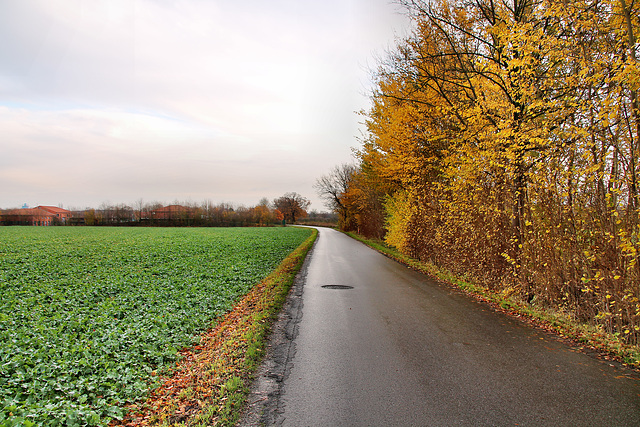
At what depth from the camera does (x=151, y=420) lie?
3.23 metres

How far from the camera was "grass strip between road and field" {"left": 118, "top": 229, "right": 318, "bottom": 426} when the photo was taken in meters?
3.29

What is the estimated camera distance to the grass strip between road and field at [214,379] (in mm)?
3291

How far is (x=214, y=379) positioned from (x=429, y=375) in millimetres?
2514

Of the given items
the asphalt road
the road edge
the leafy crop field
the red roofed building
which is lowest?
the leafy crop field

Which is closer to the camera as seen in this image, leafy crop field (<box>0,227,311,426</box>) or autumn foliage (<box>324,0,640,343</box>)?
leafy crop field (<box>0,227,311,426</box>)

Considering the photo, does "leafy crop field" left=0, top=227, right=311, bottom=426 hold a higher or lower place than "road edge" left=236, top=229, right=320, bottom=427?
lower

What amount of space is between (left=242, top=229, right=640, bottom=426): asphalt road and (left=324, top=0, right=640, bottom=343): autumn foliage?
4.19ft

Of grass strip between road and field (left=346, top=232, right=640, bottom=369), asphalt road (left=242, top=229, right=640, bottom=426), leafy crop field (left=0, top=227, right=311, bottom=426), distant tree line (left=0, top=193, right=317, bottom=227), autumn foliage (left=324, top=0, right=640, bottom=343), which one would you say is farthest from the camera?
distant tree line (left=0, top=193, right=317, bottom=227)

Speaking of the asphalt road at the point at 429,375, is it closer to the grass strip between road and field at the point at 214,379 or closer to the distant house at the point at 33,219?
the grass strip between road and field at the point at 214,379

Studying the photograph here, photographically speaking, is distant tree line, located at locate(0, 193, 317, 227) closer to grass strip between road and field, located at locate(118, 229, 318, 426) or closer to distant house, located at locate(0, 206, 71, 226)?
distant house, located at locate(0, 206, 71, 226)

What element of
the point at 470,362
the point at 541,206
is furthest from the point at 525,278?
the point at 470,362

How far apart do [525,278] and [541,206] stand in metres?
1.77

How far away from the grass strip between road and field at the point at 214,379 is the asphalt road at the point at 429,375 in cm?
22

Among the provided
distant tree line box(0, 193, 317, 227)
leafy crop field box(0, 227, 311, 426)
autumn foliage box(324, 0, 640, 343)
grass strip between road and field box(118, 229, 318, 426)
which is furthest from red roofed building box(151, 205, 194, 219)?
grass strip between road and field box(118, 229, 318, 426)
